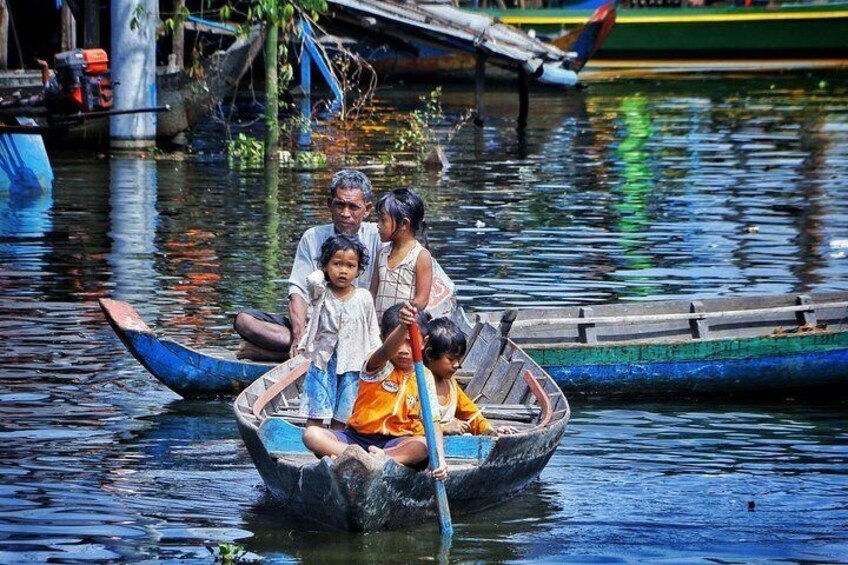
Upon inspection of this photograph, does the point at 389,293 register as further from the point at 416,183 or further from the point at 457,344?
the point at 416,183

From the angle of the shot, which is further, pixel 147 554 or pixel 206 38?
pixel 206 38

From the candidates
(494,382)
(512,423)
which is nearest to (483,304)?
(494,382)

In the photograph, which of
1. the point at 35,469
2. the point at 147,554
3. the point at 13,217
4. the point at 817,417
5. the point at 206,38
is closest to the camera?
the point at 147,554

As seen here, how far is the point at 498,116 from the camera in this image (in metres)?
Answer: 29.6

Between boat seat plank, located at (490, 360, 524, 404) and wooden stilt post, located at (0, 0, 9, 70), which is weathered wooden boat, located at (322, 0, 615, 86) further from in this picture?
boat seat plank, located at (490, 360, 524, 404)

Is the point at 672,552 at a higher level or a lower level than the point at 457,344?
lower

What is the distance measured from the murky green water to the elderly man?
43 centimetres

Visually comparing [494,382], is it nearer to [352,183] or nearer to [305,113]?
[352,183]

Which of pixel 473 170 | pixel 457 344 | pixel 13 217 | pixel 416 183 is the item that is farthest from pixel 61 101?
pixel 457 344

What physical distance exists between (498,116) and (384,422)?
2263cm

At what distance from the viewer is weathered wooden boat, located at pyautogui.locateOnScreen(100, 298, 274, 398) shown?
9438mm

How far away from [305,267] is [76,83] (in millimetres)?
9133

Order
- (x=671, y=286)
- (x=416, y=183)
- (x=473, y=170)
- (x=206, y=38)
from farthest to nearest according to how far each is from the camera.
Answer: (x=206, y=38)
(x=473, y=170)
(x=416, y=183)
(x=671, y=286)

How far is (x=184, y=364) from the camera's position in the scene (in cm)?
948
